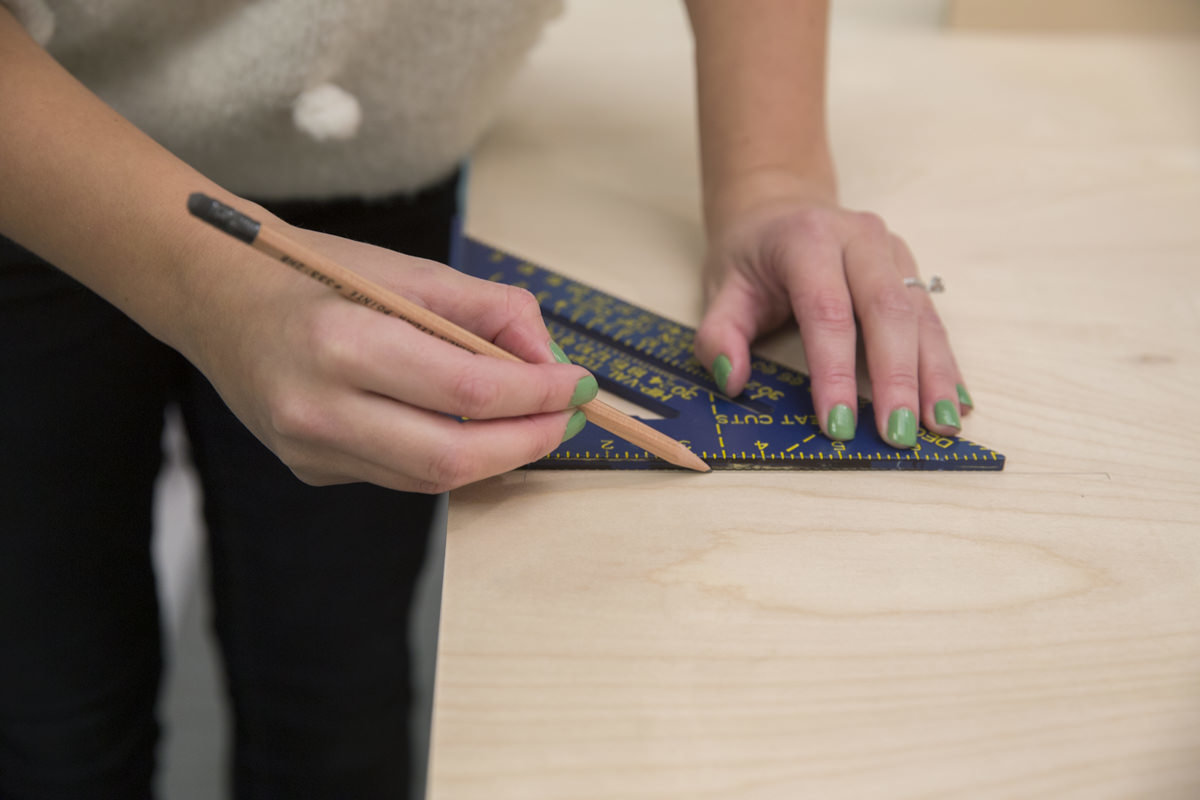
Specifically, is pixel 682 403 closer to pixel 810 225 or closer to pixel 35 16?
pixel 810 225

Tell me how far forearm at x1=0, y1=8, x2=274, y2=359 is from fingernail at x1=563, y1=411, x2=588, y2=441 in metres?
0.22

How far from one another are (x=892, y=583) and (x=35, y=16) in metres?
0.65

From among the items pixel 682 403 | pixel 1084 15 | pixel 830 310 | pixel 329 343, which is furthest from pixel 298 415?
pixel 1084 15

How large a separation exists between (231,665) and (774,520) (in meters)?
0.68

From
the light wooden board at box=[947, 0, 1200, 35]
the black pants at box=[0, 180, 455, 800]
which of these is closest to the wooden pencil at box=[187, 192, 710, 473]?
the black pants at box=[0, 180, 455, 800]

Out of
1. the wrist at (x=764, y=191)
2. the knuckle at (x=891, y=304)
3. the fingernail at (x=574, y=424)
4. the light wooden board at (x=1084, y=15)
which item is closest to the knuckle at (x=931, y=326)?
the knuckle at (x=891, y=304)

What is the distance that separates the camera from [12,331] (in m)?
0.69

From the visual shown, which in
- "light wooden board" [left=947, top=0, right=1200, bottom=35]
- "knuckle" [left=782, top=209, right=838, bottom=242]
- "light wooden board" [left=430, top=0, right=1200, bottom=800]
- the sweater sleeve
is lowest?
"light wooden board" [left=430, top=0, right=1200, bottom=800]

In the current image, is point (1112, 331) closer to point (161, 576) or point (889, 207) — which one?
point (889, 207)

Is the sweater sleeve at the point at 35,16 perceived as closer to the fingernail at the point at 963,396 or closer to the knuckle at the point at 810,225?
the knuckle at the point at 810,225

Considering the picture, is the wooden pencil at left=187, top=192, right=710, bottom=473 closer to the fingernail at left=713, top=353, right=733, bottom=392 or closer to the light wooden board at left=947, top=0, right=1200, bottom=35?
the fingernail at left=713, top=353, right=733, bottom=392

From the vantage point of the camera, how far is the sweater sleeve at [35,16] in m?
0.56

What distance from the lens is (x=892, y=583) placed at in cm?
49

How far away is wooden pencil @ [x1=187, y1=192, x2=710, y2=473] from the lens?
37 cm
